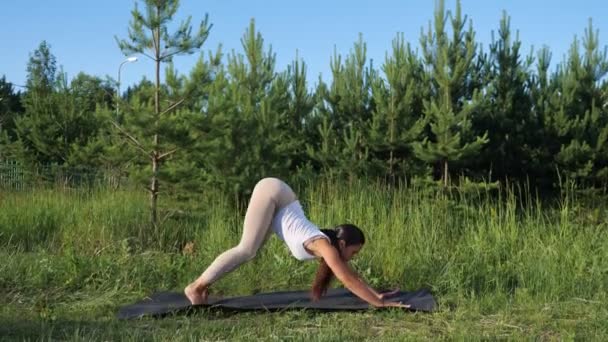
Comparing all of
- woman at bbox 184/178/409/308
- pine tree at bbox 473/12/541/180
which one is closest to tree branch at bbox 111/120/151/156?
woman at bbox 184/178/409/308

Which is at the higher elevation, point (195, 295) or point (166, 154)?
point (166, 154)

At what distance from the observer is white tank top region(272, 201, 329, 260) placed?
16.7 feet

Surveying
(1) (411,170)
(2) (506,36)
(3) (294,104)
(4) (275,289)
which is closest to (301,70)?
(3) (294,104)

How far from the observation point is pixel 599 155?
585 inches

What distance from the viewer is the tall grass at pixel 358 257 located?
612 centimetres

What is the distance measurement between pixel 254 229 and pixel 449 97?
32.1 ft

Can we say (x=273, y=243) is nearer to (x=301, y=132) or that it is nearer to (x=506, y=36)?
(x=301, y=132)

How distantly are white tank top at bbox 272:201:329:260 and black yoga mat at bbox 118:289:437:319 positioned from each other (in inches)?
17.3

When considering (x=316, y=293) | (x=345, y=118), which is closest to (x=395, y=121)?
(x=345, y=118)

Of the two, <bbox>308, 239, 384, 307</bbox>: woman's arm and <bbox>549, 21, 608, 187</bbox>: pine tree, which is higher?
<bbox>549, 21, 608, 187</bbox>: pine tree

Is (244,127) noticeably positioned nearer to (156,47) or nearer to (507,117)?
(156,47)

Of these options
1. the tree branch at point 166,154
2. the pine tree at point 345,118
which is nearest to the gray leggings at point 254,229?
the tree branch at point 166,154

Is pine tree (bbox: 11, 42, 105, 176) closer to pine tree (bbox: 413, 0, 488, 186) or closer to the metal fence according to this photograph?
the metal fence

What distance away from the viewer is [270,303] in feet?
17.7
